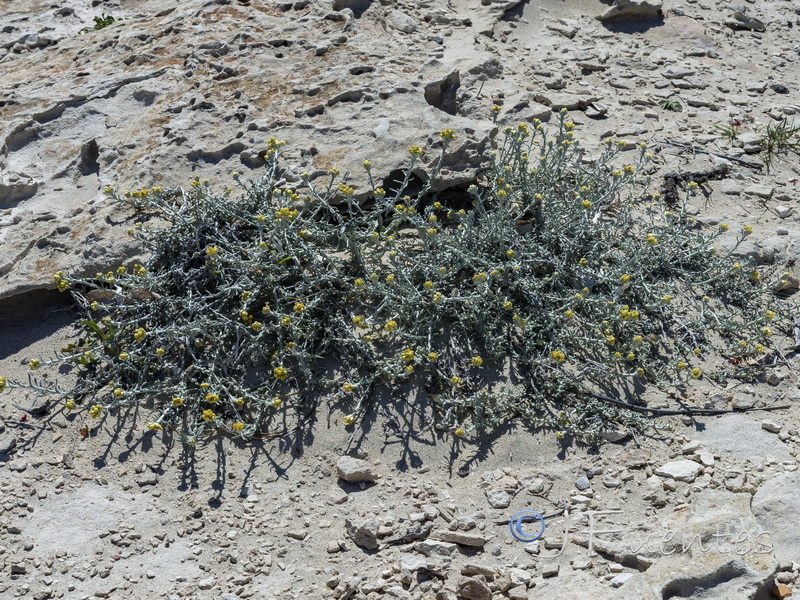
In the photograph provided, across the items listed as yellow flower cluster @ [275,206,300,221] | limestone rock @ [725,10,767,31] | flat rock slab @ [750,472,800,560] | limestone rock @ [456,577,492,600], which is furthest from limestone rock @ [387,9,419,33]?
limestone rock @ [456,577,492,600]

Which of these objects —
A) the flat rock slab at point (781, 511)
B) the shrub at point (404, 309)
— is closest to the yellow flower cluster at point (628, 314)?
the shrub at point (404, 309)

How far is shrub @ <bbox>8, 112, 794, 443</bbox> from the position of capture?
3.95m

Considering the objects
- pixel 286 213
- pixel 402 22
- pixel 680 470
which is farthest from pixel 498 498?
pixel 402 22

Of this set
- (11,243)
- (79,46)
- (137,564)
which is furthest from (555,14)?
(137,564)

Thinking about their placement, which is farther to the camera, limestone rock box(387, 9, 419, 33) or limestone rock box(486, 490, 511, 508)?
limestone rock box(387, 9, 419, 33)

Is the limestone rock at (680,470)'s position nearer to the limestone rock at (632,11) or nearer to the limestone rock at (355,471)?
the limestone rock at (355,471)

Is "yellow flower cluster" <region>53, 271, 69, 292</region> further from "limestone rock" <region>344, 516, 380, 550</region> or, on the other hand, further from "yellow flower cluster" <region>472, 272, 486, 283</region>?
"yellow flower cluster" <region>472, 272, 486, 283</region>

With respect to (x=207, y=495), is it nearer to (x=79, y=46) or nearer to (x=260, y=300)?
(x=260, y=300)

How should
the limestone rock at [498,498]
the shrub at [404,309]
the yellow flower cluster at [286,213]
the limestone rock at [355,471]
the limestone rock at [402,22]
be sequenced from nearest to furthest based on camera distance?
the limestone rock at [498,498]
the limestone rock at [355,471]
the shrub at [404,309]
the yellow flower cluster at [286,213]
the limestone rock at [402,22]

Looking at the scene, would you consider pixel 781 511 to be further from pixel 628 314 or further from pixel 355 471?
pixel 355 471

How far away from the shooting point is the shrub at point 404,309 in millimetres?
3949

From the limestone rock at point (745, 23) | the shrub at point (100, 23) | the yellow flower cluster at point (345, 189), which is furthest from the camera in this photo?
the limestone rock at point (745, 23)

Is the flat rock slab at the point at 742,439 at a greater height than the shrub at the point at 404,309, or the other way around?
the shrub at the point at 404,309

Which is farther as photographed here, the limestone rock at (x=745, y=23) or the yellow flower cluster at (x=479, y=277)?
the limestone rock at (x=745, y=23)
